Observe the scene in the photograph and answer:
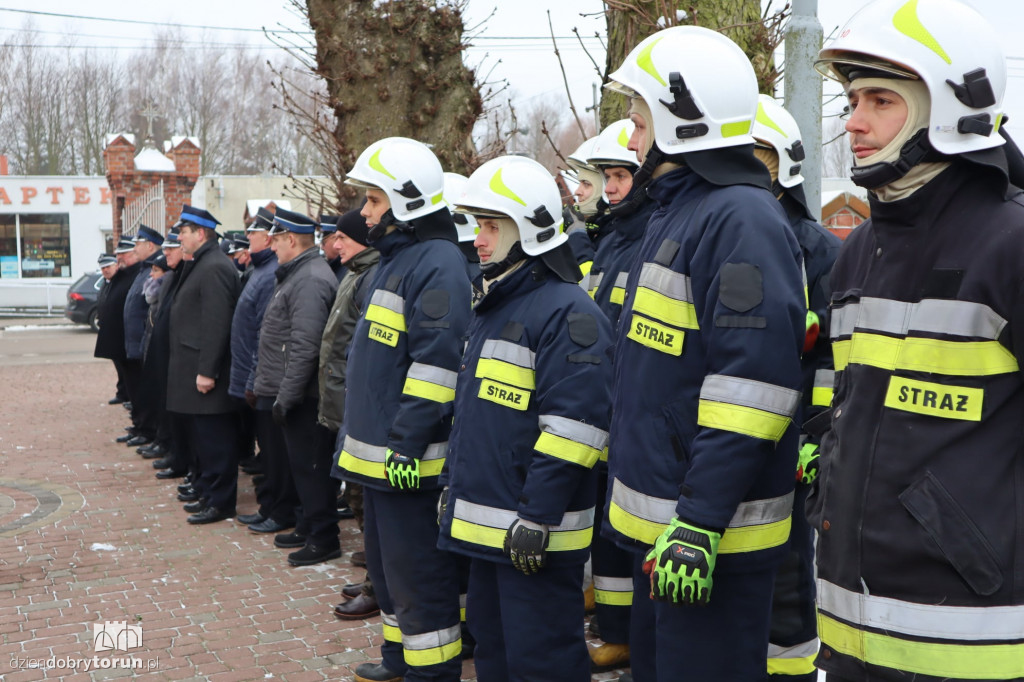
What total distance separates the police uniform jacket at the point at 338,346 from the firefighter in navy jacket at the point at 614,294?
1.52 meters

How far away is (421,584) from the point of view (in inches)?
177

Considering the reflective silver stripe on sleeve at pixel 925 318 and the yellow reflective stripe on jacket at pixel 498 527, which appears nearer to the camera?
the reflective silver stripe on sleeve at pixel 925 318

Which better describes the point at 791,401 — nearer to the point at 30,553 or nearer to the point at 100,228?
the point at 30,553

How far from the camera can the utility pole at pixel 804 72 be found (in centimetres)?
505

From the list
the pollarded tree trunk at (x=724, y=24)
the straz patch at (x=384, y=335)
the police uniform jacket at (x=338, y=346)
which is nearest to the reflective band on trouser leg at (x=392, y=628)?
the straz patch at (x=384, y=335)

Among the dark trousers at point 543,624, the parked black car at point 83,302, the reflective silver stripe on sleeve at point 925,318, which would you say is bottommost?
the parked black car at point 83,302

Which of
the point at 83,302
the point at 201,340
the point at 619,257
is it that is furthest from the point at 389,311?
the point at 83,302

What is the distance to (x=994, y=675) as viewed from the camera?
2170 mm

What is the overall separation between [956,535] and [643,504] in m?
0.98

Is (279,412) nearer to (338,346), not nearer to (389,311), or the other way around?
(338,346)

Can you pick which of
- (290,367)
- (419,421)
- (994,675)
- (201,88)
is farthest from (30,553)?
(201,88)

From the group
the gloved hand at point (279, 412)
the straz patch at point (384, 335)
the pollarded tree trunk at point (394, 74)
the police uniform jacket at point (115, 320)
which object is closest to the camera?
the straz patch at point (384, 335)

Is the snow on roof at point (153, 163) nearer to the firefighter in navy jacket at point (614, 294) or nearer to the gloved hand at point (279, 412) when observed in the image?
the gloved hand at point (279, 412)

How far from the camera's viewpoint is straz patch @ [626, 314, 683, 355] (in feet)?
9.45
